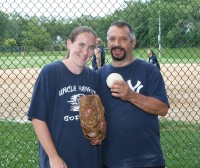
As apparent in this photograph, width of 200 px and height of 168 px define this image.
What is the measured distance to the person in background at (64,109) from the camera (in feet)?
8.99

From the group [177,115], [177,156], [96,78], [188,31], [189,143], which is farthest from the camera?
[188,31]

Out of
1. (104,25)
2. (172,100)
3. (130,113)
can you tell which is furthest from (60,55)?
(130,113)

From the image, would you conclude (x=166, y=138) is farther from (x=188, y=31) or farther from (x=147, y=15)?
(x=188, y=31)

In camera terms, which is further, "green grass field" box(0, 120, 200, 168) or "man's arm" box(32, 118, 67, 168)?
"green grass field" box(0, 120, 200, 168)

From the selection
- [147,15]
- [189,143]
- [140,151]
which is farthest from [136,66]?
[147,15]

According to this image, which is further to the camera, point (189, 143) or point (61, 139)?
point (189, 143)

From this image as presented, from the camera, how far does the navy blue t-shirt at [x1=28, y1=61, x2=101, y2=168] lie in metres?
2.75

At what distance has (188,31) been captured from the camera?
10258mm

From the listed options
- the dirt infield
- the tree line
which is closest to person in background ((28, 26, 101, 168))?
the tree line

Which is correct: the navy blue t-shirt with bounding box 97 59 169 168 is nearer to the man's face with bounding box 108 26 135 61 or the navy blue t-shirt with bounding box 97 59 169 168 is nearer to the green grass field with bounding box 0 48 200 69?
the man's face with bounding box 108 26 135 61

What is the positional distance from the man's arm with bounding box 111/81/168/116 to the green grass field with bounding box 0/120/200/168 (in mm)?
2476

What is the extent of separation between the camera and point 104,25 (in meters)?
7.24

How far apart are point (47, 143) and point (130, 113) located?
2.38 ft

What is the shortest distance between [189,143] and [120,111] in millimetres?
3622
